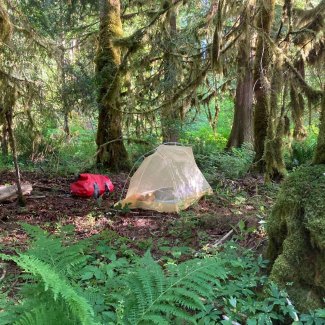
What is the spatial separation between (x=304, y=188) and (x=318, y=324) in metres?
1.11

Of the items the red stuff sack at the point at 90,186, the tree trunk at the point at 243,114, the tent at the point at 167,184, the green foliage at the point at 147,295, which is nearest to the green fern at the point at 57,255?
the green foliage at the point at 147,295

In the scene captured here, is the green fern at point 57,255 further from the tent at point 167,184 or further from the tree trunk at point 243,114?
the tree trunk at point 243,114

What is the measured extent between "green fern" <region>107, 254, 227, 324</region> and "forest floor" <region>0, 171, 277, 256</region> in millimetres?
1720

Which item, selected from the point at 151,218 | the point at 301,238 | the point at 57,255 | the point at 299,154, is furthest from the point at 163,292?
the point at 299,154

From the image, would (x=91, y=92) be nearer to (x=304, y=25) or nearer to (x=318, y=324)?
(x=304, y=25)

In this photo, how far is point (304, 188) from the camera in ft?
10.4

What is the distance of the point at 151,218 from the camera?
6500 mm

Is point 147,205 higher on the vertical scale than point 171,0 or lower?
lower

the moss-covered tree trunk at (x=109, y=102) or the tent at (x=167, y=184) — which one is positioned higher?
the moss-covered tree trunk at (x=109, y=102)

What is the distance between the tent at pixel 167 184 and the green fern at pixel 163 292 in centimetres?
435

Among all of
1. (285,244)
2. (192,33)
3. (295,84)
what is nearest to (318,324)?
(285,244)

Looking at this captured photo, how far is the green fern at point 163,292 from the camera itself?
83.0 inches

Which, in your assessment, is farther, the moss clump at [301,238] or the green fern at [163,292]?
the moss clump at [301,238]

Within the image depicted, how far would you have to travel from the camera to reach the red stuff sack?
776 centimetres
